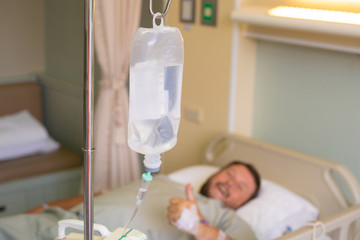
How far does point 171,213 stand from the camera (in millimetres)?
1978

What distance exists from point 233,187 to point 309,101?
605 mm

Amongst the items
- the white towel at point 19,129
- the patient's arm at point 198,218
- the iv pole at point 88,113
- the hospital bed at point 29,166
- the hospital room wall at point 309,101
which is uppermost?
the iv pole at point 88,113

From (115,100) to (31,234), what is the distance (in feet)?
4.06

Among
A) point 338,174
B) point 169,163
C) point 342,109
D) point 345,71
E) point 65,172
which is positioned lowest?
point 65,172

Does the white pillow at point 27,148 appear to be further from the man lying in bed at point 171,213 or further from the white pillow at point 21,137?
the man lying in bed at point 171,213

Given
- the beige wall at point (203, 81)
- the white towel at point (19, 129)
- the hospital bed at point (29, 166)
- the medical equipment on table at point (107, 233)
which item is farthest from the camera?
the white towel at point (19, 129)

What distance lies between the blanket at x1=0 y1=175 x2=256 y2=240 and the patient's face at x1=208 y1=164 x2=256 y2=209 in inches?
4.9

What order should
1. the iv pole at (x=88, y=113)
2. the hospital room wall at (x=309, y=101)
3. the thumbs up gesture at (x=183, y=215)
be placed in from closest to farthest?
1. the iv pole at (x=88, y=113)
2. the thumbs up gesture at (x=183, y=215)
3. the hospital room wall at (x=309, y=101)

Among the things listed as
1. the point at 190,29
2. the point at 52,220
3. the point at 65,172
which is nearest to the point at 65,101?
the point at 65,172

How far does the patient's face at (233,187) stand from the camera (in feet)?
8.48

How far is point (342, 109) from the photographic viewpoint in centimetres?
258

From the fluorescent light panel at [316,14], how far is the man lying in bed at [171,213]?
0.78 meters

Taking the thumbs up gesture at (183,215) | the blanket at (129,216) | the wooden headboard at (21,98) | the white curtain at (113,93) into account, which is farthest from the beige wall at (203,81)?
the wooden headboard at (21,98)

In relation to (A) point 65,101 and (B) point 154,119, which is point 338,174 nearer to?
(B) point 154,119
